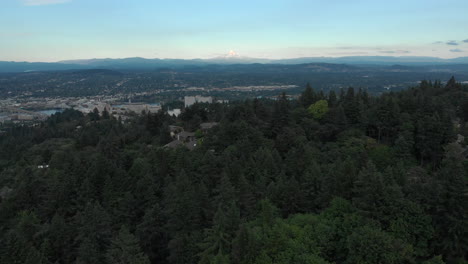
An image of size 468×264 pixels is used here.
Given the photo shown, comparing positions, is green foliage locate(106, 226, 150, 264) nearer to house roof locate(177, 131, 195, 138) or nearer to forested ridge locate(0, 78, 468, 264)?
forested ridge locate(0, 78, 468, 264)

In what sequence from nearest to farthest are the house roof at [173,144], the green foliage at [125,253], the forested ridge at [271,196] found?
the forested ridge at [271,196] → the green foliage at [125,253] → the house roof at [173,144]

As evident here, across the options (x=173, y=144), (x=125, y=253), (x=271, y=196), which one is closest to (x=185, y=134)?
(x=173, y=144)

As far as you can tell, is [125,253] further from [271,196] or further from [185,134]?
[185,134]

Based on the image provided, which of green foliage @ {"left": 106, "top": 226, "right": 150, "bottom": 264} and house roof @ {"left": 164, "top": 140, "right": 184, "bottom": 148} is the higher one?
house roof @ {"left": 164, "top": 140, "right": 184, "bottom": 148}

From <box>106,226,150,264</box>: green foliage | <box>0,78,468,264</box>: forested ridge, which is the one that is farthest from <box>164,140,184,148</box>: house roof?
<box>106,226,150,264</box>: green foliage

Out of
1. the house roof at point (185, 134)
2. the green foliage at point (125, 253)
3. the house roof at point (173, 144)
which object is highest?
the house roof at point (185, 134)

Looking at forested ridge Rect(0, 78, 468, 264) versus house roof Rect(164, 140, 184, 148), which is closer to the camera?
forested ridge Rect(0, 78, 468, 264)

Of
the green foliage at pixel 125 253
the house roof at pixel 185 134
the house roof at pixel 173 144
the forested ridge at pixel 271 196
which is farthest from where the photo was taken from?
the house roof at pixel 185 134

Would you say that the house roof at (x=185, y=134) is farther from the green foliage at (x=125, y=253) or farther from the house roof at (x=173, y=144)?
the green foliage at (x=125, y=253)

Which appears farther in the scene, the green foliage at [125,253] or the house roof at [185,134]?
the house roof at [185,134]

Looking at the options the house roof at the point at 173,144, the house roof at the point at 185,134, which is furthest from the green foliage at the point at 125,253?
the house roof at the point at 185,134
